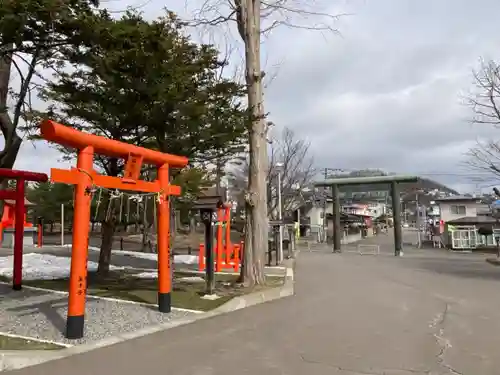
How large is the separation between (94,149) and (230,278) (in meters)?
8.00

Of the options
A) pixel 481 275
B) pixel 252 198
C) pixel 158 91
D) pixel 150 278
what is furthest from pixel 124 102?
pixel 481 275

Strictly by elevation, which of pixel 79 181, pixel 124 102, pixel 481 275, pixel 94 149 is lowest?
pixel 481 275

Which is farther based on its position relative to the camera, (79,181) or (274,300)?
(274,300)

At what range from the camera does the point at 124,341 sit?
6.88 metres

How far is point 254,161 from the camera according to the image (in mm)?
12648

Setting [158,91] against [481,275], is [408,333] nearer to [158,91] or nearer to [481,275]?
[158,91]

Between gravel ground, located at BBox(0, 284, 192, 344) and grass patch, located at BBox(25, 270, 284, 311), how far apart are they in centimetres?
75

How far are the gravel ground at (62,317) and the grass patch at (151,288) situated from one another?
0.75 metres

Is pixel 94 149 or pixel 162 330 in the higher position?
pixel 94 149

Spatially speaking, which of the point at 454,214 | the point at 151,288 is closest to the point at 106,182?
the point at 151,288

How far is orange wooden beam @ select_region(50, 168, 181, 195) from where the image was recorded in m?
6.71

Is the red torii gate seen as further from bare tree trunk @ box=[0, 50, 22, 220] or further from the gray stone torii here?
the gray stone torii

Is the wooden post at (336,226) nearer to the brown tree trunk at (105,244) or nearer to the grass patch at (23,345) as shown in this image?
the brown tree trunk at (105,244)

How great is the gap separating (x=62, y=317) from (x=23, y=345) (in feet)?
6.22
